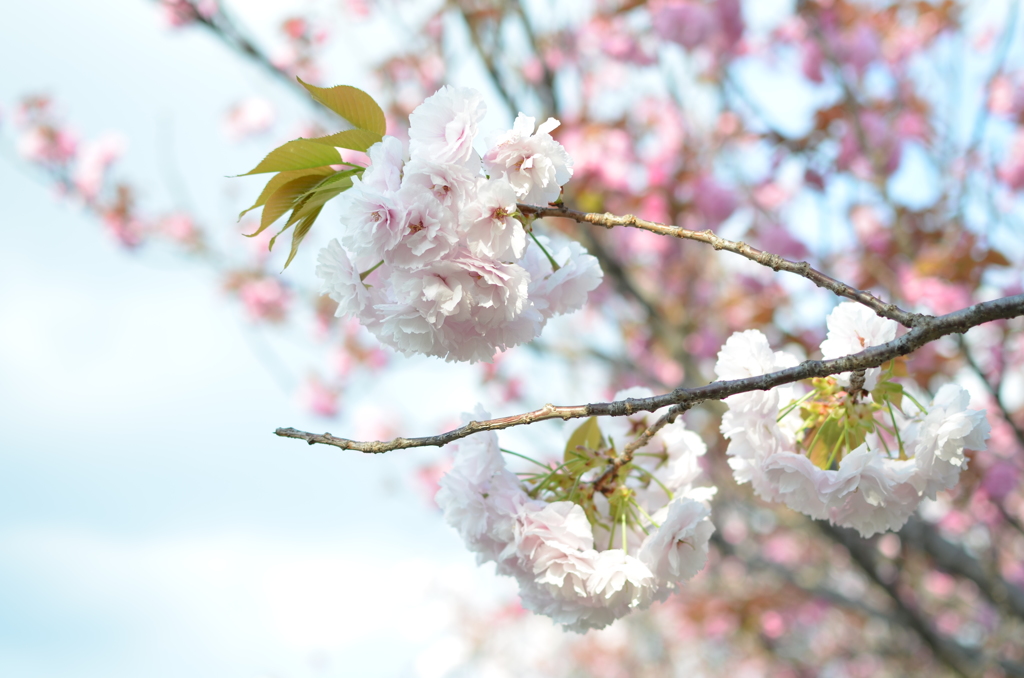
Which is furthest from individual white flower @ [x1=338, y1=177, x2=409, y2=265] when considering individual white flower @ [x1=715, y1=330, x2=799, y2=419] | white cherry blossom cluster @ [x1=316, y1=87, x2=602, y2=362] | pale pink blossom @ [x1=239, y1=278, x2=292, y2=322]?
pale pink blossom @ [x1=239, y1=278, x2=292, y2=322]

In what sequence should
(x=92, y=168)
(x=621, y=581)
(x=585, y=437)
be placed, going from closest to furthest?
(x=621, y=581) → (x=585, y=437) → (x=92, y=168)

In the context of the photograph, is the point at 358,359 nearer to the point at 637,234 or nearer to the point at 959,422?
the point at 637,234

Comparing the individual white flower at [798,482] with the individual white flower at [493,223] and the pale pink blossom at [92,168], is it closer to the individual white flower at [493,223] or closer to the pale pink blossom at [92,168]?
the individual white flower at [493,223]

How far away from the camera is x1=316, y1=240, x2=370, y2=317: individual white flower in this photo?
0.67 m

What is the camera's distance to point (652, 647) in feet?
22.2

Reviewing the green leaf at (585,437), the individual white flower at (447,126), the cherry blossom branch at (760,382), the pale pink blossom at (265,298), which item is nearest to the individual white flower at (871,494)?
the cherry blossom branch at (760,382)

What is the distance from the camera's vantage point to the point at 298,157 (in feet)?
2.17

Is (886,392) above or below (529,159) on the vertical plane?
below

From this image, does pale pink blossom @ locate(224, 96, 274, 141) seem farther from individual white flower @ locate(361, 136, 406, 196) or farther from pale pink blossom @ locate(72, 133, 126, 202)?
individual white flower @ locate(361, 136, 406, 196)

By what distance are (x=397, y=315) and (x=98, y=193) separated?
4654 mm

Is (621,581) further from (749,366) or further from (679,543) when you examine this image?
(749,366)

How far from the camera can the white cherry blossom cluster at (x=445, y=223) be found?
0.61 metres

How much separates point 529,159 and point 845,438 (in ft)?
1.61

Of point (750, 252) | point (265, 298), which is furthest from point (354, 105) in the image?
point (265, 298)
